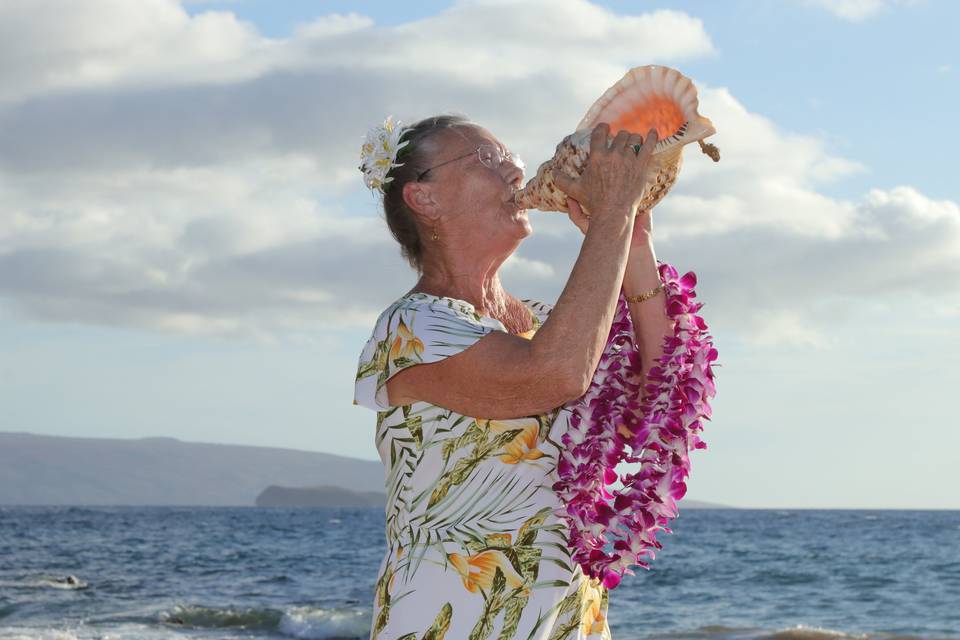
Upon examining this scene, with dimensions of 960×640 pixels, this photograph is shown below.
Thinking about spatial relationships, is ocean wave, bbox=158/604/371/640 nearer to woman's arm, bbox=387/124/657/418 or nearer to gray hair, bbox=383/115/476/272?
gray hair, bbox=383/115/476/272

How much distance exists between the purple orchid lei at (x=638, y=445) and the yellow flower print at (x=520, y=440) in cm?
7

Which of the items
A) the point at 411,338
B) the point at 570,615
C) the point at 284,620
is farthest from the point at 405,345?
the point at 284,620

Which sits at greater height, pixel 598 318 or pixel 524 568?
pixel 598 318

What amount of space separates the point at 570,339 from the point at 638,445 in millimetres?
490

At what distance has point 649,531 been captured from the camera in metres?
2.77

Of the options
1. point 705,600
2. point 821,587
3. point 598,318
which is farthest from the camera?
point 821,587

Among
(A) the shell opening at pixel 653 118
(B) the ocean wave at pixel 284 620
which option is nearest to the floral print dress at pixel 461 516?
(A) the shell opening at pixel 653 118

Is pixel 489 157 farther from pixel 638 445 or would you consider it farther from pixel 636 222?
pixel 638 445

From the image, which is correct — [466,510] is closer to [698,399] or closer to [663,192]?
[698,399]

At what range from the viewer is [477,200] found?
2941mm

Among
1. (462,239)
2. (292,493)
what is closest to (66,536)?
(462,239)

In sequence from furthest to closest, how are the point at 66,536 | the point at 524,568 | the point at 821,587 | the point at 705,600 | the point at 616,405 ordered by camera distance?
the point at 66,536, the point at 821,587, the point at 705,600, the point at 616,405, the point at 524,568

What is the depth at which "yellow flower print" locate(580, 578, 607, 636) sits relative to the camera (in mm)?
2738

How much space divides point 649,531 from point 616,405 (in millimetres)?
304
